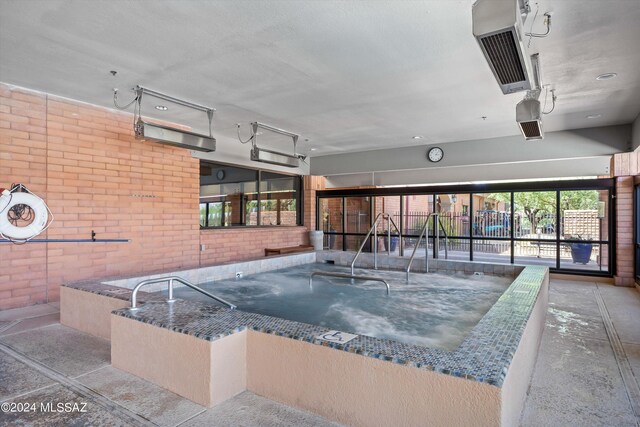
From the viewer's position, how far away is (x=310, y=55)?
11.9 feet

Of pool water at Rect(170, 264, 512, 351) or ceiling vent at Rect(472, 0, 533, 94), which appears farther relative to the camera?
pool water at Rect(170, 264, 512, 351)

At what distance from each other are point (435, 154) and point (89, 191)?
683 centimetres

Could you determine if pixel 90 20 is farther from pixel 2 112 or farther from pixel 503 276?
pixel 503 276

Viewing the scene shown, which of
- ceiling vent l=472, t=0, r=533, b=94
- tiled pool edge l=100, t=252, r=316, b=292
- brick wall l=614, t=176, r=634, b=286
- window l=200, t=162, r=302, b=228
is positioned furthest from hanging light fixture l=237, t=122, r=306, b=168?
brick wall l=614, t=176, r=634, b=286

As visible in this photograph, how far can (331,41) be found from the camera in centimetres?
A: 332

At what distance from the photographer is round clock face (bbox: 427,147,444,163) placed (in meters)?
8.10

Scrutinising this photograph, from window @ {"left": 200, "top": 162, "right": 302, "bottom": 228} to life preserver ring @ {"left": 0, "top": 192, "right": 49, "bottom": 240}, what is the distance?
10.4 ft

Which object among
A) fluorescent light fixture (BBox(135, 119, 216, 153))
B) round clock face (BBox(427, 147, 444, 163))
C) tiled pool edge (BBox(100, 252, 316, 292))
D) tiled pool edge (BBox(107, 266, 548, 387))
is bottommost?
tiled pool edge (BBox(100, 252, 316, 292))

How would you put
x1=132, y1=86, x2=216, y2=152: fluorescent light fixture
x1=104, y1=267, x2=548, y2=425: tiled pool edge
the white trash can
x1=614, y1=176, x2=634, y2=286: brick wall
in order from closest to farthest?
x1=104, y1=267, x2=548, y2=425: tiled pool edge → x1=132, y1=86, x2=216, y2=152: fluorescent light fixture → x1=614, y1=176, x2=634, y2=286: brick wall → the white trash can

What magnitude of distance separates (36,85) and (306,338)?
4772mm

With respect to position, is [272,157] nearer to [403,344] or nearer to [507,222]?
[403,344]

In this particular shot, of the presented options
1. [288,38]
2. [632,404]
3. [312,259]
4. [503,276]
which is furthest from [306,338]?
[312,259]

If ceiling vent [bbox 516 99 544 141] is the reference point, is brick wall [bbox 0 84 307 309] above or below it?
below

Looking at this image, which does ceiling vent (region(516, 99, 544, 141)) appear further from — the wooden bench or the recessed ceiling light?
the wooden bench
